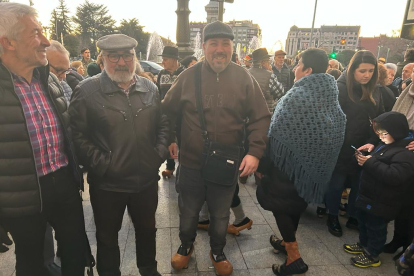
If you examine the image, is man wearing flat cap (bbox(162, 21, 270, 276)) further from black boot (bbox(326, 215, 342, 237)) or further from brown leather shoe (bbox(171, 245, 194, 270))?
black boot (bbox(326, 215, 342, 237))

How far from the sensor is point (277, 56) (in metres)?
6.42

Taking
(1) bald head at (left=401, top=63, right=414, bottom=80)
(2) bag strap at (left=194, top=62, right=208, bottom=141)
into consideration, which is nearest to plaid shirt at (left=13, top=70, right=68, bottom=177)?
(2) bag strap at (left=194, top=62, right=208, bottom=141)

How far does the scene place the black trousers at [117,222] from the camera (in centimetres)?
215

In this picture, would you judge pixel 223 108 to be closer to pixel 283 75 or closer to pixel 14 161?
pixel 14 161

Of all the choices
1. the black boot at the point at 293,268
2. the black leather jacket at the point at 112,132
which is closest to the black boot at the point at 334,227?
the black boot at the point at 293,268

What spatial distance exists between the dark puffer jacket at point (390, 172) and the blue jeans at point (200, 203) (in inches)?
52.5

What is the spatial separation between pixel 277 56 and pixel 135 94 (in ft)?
16.9

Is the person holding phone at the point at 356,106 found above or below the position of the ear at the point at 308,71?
below

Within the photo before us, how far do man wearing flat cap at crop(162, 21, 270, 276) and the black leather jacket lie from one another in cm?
39

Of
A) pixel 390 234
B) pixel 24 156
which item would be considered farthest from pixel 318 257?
pixel 24 156

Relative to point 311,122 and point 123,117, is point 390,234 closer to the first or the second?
point 311,122

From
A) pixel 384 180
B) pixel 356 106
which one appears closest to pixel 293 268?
pixel 384 180

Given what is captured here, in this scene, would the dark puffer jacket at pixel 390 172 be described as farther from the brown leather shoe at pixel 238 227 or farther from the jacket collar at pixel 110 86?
the jacket collar at pixel 110 86

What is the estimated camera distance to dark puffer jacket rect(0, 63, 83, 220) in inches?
63.0
